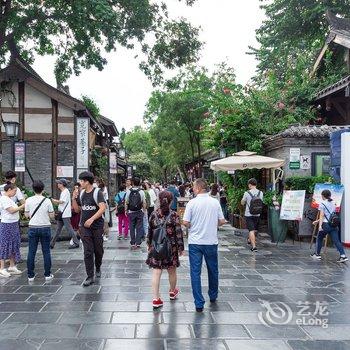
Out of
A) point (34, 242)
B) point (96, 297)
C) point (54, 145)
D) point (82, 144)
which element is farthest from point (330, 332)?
point (54, 145)

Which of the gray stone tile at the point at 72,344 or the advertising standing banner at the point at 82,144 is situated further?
the advertising standing banner at the point at 82,144

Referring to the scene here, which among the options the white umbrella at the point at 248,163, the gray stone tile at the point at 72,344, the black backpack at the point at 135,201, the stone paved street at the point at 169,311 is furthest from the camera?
the white umbrella at the point at 248,163

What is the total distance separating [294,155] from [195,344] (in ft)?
30.1

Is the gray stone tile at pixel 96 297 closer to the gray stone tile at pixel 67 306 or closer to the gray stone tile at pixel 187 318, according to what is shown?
the gray stone tile at pixel 67 306

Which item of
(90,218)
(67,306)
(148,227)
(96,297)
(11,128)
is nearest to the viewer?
(67,306)

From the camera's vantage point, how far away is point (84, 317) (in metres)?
5.55

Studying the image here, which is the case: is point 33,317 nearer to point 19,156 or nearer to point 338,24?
point 19,156

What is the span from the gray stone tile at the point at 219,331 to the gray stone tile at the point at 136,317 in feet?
1.77

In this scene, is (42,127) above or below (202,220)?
above

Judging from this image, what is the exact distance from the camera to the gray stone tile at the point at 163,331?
487 cm

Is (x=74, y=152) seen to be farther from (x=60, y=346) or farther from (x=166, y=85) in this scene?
(x=60, y=346)

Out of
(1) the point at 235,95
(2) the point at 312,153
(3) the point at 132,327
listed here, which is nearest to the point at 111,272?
(3) the point at 132,327

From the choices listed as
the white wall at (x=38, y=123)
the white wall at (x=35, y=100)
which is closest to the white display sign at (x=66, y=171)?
the white wall at (x=38, y=123)

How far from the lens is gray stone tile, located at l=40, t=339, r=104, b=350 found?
4.50 m
